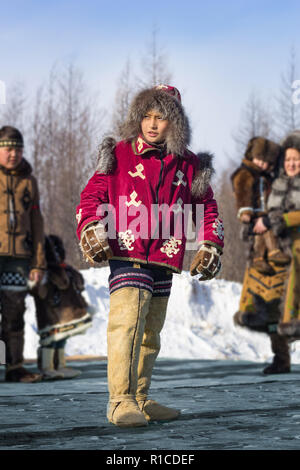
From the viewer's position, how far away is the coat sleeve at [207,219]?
4281 mm

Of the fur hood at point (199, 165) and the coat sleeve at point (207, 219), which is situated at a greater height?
the fur hood at point (199, 165)

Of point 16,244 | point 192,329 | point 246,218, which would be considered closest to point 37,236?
point 16,244

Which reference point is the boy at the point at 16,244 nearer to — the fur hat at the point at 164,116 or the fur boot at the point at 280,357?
the fur boot at the point at 280,357

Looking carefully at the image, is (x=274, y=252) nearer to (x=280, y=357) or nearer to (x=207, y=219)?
(x=280, y=357)

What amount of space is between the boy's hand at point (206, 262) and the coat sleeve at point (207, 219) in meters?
0.05

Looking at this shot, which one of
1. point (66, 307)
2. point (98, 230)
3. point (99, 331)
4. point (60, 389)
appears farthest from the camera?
point (99, 331)

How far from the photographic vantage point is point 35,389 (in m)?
6.03

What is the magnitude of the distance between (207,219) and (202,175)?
0.77 feet

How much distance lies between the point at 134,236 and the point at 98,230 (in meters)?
0.19

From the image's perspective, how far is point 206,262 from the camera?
4.17 meters

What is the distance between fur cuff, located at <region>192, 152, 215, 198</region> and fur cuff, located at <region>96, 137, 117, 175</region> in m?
0.45

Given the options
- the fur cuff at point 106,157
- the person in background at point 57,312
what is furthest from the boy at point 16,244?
the fur cuff at point 106,157

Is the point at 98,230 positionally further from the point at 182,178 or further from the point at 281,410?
the point at 281,410
